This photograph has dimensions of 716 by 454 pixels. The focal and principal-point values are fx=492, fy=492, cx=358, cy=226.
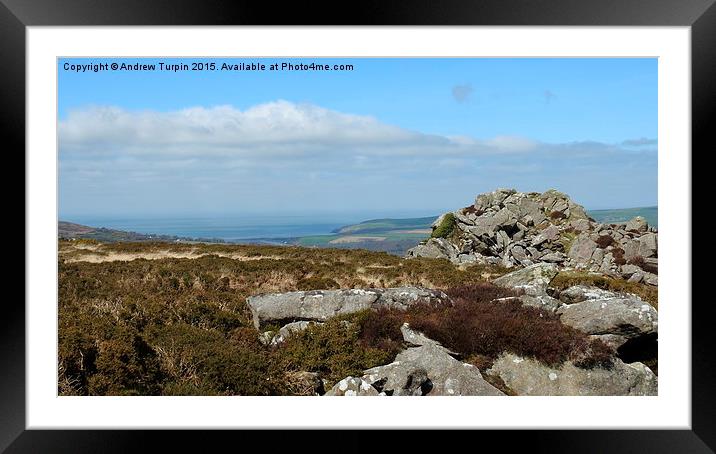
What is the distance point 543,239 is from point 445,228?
6.44m

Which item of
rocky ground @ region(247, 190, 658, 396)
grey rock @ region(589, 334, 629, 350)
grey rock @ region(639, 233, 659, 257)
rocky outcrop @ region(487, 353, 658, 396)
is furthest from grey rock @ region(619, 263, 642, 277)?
rocky outcrop @ region(487, 353, 658, 396)

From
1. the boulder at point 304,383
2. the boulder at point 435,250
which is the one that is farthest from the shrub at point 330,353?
the boulder at point 435,250

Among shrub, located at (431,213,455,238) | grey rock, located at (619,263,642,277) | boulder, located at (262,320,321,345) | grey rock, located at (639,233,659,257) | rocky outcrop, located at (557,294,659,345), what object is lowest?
grey rock, located at (619,263,642,277)

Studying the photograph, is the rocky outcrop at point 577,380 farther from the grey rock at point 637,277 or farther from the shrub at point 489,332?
the grey rock at point 637,277

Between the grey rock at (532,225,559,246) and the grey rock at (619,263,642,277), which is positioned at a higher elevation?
the grey rock at (532,225,559,246)

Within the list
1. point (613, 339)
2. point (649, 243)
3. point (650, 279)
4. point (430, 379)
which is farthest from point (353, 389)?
point (649, 243)

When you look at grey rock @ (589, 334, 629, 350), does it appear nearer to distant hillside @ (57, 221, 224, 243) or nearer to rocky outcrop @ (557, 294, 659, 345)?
rocky outcrop @ (557, 294, 659, 345)

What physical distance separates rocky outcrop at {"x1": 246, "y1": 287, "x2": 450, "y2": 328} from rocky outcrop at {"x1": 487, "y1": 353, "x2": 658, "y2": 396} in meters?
2.97

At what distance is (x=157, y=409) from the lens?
5977 millimetres

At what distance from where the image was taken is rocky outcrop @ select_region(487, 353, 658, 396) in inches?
293

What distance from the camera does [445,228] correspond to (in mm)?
34344
